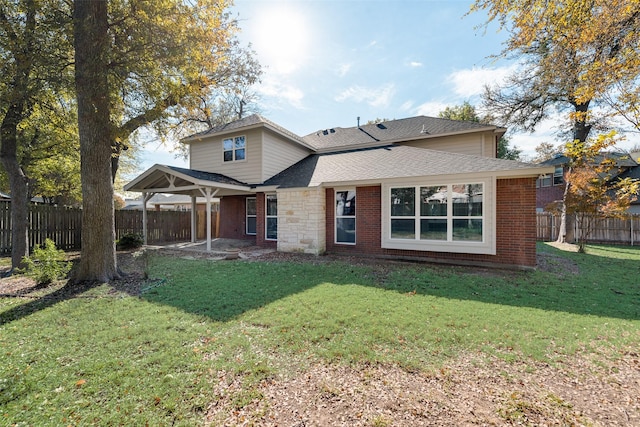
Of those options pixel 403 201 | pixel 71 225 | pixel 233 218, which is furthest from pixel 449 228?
pixel 71 225

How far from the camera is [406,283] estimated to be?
22.4ft

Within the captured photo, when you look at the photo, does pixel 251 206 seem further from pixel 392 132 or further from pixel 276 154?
pixel 392 132

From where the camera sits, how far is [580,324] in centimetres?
444

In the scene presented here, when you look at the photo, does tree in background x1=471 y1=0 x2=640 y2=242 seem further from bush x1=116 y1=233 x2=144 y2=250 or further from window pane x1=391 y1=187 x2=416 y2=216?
bush x1=116 y1=233 x2=144 y2=250

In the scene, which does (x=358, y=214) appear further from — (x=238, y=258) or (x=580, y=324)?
(x=580, y=324)

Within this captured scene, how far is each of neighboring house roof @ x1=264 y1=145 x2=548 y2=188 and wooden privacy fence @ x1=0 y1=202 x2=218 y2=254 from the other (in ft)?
23.3

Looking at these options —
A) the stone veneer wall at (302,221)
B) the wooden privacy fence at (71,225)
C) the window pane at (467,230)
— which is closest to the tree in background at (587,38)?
the window pane at (467,230)

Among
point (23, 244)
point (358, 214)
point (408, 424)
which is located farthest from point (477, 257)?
point (23, 244)

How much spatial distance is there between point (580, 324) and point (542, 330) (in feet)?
2.76

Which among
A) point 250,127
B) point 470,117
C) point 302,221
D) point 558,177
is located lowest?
point 302,221

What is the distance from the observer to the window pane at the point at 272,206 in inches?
515

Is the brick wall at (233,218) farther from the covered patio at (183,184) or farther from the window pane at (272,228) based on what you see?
the window pane at (272,228)

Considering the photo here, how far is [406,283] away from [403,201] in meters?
3.62

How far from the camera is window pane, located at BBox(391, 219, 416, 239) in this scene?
31.0ft
